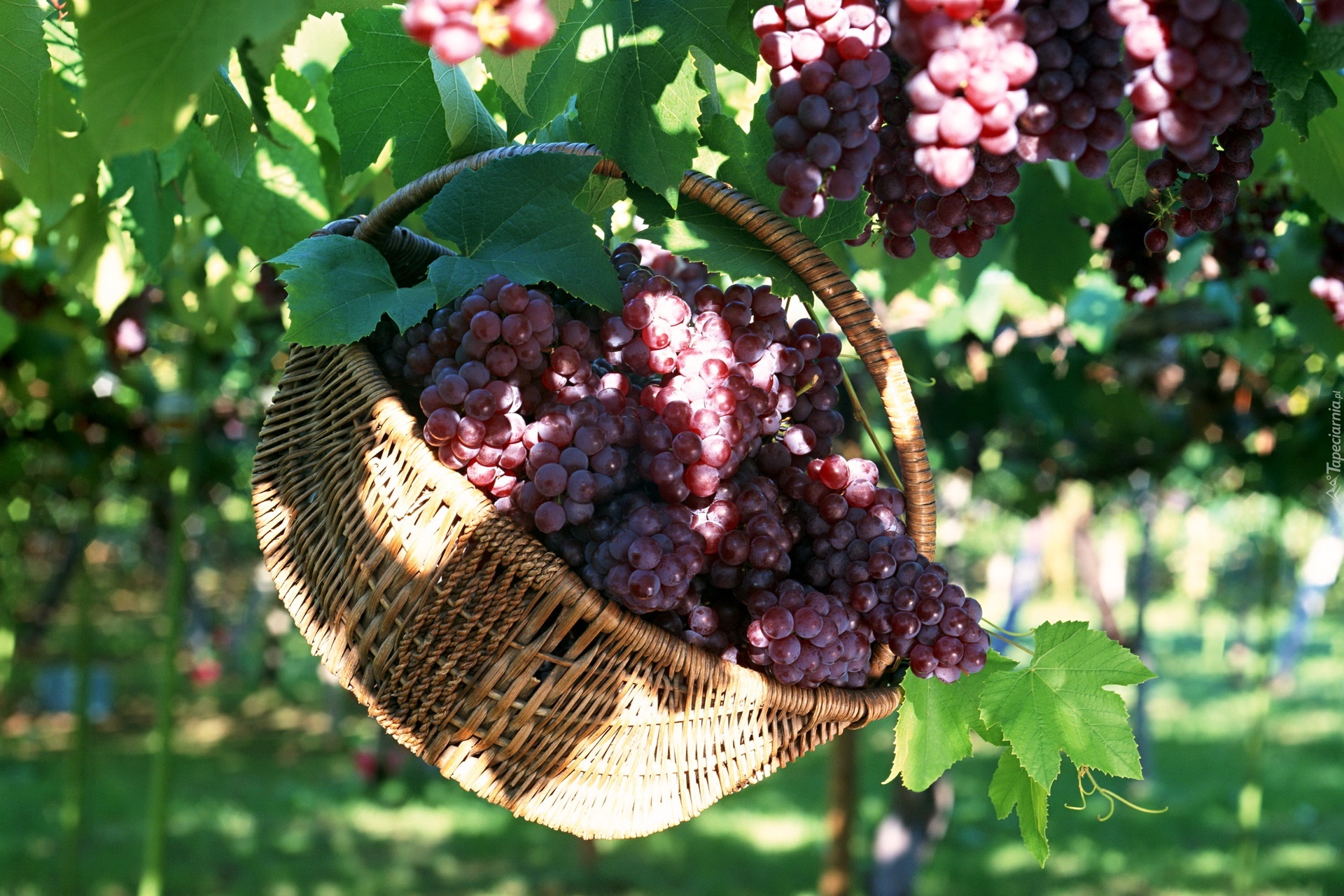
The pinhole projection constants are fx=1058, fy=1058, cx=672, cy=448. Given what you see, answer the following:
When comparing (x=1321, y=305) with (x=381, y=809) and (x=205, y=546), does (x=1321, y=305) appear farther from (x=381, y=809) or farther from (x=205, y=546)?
(x=205, y=546)

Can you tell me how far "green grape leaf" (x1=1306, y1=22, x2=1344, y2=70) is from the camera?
0.73m

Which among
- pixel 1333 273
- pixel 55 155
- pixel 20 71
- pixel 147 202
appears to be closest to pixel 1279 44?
pixel 20 71

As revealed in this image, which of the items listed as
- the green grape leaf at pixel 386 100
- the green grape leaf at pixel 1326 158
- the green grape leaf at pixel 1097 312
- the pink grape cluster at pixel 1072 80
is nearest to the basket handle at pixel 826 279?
the green grape leaf at pixel 386 100

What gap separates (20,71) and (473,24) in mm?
658

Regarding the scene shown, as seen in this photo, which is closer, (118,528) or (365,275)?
(365,275)

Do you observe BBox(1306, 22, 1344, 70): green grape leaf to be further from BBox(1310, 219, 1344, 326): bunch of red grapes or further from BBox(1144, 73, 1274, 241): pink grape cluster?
BBox(1310, 219, 1344, 326): bunch of red grapes

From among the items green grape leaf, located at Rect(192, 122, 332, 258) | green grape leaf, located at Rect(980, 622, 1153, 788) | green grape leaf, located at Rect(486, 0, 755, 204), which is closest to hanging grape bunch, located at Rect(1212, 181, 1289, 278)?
green grape leaf, located at Rect(980, 622, 1153, 788)

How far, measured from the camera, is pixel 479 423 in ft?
2.87

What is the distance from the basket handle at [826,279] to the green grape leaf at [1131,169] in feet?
0.89

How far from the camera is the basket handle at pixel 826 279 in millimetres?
918

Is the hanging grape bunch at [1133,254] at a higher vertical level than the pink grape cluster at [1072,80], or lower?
lower

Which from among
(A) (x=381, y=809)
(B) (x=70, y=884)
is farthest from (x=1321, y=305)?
(A) (x=381, y=809)

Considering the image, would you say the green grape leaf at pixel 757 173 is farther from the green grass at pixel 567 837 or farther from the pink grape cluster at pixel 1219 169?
the green grass at pixel 567 837

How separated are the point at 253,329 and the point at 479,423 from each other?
2.98m
